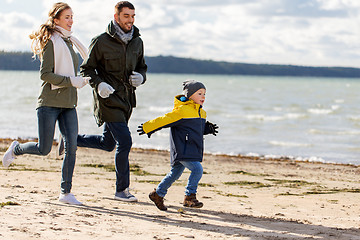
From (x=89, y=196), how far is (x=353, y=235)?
116 inches

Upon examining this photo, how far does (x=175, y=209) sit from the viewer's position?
5730mm

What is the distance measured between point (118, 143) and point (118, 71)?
2.57 ft

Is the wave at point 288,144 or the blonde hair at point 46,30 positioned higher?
the blonde hair at point 46,30

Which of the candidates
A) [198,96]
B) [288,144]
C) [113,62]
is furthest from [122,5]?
[288,144]

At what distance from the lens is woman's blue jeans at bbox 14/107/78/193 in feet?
17.7

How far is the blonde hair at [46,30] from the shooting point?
17.5 ft

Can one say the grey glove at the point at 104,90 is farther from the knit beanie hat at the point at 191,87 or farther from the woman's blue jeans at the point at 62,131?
the knit beanie hat at the point at 191,87

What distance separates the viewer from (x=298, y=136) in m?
20.4

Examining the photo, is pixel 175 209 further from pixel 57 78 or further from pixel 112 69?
pixel 57 78

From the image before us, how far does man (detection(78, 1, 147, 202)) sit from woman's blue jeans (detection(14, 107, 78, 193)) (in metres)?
0.39

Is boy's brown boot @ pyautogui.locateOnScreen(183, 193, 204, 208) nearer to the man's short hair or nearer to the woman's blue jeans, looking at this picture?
the woman's blue jeans

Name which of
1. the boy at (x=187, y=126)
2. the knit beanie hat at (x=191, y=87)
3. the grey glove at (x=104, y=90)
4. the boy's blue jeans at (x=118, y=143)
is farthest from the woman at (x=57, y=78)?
the knit beanie hat at (x=191, y=87)

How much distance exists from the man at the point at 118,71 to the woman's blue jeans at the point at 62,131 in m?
0.39

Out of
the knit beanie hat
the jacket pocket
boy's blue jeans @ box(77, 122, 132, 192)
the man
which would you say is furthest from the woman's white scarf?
the knit beanie hat
